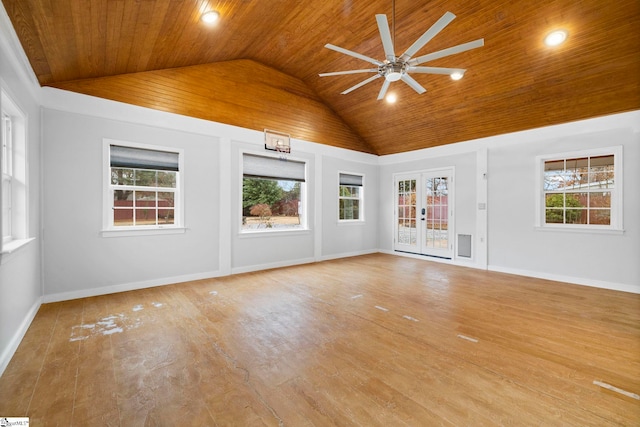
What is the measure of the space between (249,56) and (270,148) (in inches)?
66.0

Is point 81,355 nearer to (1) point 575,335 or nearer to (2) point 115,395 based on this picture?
(2) point 115,395

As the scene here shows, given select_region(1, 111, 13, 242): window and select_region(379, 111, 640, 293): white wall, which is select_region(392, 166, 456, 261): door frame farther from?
select_region(1, 111, 13, 242): window

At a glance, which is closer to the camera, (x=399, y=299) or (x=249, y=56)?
(x=399, y=299)

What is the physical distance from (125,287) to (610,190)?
7.56m

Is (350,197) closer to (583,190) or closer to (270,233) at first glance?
(270,233)

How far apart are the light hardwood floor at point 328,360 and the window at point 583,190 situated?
4.06 ft

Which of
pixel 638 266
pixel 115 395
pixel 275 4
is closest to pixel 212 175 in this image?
pixel 275 4

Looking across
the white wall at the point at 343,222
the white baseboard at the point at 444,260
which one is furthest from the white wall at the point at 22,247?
the white baseboard at the point at 444,260

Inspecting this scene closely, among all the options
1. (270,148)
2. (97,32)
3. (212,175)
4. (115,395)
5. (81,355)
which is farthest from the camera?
(270,148)

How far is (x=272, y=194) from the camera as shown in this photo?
19.4 feet

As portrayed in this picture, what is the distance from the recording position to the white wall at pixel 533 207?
4.20m

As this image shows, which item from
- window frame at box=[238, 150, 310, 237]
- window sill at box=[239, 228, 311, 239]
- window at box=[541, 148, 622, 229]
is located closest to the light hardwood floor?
window at box=[541, 148, 622, 229]

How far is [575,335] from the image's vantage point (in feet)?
9.08

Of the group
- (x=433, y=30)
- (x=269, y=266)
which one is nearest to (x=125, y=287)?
(x=269, y=266)
